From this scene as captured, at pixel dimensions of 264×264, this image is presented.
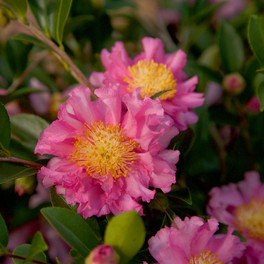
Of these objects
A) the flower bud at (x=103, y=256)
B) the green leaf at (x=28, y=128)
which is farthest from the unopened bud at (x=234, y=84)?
the flower bud at (x=103, y=256)

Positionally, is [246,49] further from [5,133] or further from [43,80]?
[5,133]

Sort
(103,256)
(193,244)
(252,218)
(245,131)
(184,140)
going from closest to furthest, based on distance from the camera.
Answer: (103,256) → (193,244) → (184,140) → (252,218) → (245,131)

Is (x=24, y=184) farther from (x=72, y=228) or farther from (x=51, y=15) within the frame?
(x=51, y=15)

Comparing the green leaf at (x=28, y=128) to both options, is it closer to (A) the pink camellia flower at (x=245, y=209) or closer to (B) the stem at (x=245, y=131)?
(A) the pink camellia flower at (x=245, y=209)

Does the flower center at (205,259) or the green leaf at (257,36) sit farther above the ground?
the green leaf at (257,36)

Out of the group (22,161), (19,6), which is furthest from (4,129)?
(19,6)

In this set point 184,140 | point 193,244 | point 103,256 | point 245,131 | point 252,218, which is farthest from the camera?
point 245,131
